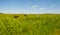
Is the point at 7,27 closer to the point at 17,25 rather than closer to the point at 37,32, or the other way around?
the point at 17,25

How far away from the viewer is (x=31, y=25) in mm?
6691

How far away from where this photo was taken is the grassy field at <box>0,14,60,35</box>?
6455mm

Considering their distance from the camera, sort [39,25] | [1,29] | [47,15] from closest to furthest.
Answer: [1,29] < [39,25] < [47,15]

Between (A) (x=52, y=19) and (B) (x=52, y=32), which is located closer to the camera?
(B) (x=52, y=32)

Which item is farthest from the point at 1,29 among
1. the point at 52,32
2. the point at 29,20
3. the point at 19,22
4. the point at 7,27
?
the point at 52,32

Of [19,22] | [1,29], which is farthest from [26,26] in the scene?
[1,29]

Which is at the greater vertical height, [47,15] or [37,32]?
[47,15]

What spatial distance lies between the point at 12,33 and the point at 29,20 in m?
0.90

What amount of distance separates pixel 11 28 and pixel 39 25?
3.38 ft

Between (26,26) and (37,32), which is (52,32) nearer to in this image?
(37,32)

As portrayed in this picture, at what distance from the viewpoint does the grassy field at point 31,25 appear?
6.45 metres

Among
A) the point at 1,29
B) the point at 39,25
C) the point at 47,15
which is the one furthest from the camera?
the point at 47,15

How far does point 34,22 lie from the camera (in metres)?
6.83

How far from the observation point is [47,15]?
742cm
